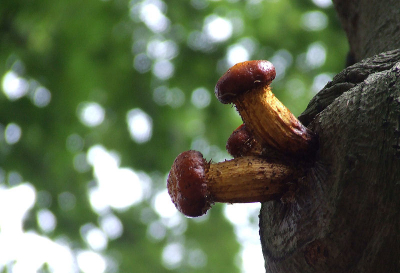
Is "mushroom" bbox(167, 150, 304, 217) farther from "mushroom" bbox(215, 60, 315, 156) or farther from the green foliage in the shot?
the green foliage

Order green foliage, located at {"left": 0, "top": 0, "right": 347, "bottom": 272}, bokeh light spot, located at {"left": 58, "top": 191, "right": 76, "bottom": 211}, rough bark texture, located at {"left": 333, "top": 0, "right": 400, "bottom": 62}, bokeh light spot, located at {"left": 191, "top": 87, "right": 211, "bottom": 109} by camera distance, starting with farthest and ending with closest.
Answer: bokeh light spot, located at {"left": 58, "top": 191, "right": 76, "bottom": 211} < bokeh light spot, located at {"left": 191, "top": 87, "right": 211, "bottom": 109} < green foliage, located at {"left": 0, "top": 0, "right": 347, "bottom": 272} < rough bark texture, located at {"left": 333, "top": 0, "right": 400, "bottom": 62}

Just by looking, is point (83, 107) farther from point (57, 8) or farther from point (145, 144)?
point (57, 8)

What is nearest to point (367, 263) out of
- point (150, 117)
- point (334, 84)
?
point (334, 84)

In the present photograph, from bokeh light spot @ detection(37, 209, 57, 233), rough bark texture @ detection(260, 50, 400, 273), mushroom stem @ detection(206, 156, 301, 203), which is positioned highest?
bokeh light spot @ detection(37, 209, 57, 233)

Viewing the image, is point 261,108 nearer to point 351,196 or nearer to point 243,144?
point 243,144

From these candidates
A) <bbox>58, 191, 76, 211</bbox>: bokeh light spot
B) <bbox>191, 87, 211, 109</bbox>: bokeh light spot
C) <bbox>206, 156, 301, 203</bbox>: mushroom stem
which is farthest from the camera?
<bbox>58, 191, 76, 211</bbox>: bokeh light spot

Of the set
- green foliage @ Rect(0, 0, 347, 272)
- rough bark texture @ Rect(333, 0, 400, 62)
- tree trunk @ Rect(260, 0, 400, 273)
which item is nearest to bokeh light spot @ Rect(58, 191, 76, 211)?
green foliage @ Rect(0, 0, 347, 272)

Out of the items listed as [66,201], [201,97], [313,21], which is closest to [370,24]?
[313,21]
